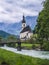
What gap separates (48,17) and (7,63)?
1216 inches

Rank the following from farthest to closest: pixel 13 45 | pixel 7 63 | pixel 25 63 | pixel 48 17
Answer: pixel 13 45 < pixel 48 17 < pixel 7 63 < pixel 25 63

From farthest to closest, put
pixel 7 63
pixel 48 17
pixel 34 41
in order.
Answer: pixel 34 41 < pixel 48 17 < pixel 7 63

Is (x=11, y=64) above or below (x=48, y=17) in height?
below

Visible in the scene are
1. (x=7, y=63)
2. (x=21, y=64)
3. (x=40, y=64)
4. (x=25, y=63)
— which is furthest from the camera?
(x=7, y=63)

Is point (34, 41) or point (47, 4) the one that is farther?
point (34, 41)

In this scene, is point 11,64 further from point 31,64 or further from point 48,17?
point 48,17

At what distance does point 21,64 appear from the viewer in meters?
15.5

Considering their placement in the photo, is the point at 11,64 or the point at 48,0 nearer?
the point at 11,64

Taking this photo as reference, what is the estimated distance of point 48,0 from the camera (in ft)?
144

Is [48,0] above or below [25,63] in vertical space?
above

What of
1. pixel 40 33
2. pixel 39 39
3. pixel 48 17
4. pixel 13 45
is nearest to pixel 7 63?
pixel 48 17

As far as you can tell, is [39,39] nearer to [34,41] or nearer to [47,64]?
[34,41]

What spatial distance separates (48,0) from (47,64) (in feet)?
87.5

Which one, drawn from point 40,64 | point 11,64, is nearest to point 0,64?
point 11,64
